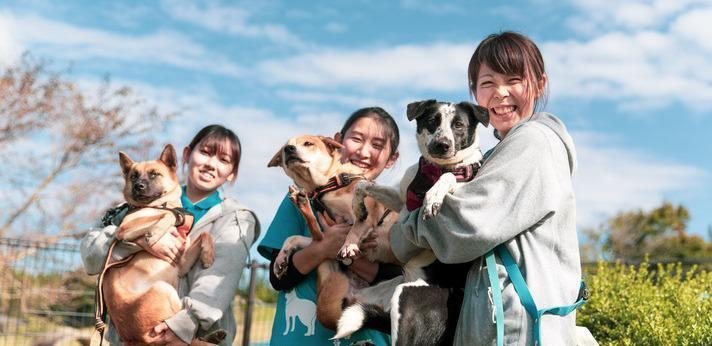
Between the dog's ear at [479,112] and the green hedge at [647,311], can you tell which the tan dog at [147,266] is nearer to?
the dog's ear at [479,112]

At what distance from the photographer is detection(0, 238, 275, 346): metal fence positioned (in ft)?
31.7

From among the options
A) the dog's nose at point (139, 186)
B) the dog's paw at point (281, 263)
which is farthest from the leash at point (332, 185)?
the dog's nose at point (139, 186)

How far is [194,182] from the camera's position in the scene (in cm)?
448

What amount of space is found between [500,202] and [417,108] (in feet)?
3.02

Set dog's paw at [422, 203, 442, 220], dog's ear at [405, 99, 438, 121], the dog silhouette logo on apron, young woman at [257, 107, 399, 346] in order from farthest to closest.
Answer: the dog silhouette logo on apron, young woman at [257, 107, 399, 346], dog's ear at [405, 99, 438, 121], dog's paw at [422, 203, 442, 220]

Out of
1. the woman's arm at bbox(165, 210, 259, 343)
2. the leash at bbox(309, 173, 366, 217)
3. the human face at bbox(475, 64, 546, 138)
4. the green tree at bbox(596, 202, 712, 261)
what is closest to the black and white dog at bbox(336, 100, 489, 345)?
the human face at bbox(475, 64, 546, 138)

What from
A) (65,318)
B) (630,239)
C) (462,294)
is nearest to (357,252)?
(462,294)

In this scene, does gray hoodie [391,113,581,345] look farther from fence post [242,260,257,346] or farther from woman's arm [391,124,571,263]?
fence post [242,260,257,346]

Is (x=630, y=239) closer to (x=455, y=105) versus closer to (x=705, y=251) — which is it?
(x=705, y=251)

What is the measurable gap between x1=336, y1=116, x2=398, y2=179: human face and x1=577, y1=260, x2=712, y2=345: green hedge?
205 centimetres

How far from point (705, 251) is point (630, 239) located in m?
2.25

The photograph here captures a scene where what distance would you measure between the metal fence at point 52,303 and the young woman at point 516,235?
6.72 meters

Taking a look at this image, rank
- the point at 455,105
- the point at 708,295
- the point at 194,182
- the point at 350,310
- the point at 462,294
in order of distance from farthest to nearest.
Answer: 1. the point at 708,295
2. the point at 194,182
3. the point at 455,105
4. the point at 350,310
5. the point at 462,294

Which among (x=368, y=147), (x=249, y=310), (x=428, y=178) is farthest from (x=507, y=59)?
(x=249, y=310)
